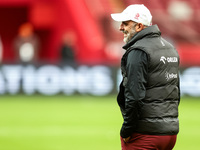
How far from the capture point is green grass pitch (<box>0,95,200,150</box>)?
404 inches

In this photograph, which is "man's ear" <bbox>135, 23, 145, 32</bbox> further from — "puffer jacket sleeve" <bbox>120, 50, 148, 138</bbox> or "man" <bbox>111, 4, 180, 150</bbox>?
"puffer jacket sleeve" <bbox>120, 50, 148, 138</bbox>

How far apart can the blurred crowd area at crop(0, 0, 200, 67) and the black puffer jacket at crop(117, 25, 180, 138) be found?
1540 cm

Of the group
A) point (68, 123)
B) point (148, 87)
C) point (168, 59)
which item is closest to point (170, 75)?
point (168, 59)

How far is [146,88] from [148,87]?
0.02 metres

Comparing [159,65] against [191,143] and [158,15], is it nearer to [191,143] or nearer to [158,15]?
[191,143]

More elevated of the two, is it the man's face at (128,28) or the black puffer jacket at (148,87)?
the man's face at (128,28)

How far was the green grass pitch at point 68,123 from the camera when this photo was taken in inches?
404

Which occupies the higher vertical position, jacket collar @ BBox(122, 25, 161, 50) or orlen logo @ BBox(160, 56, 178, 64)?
jacket collar @ BBox(122, 25, 161, 50)

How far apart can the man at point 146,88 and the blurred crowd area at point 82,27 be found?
50.4 feet

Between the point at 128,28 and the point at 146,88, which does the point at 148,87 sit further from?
the point at 128,28

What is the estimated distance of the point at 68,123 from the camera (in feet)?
43.0

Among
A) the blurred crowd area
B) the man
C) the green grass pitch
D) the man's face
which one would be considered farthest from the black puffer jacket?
the blurred crowd area

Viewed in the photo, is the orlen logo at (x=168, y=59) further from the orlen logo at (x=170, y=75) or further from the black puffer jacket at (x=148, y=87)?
the orlen logo at (x=170, y=75)

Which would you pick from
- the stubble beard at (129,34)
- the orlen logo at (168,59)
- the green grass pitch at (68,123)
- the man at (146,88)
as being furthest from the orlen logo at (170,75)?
the green grass pitch at (68,123)
